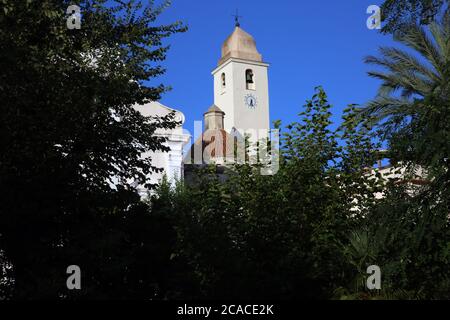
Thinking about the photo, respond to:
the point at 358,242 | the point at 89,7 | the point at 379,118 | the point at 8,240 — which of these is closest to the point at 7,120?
the point at 8,240

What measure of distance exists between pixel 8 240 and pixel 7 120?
1.84 meters

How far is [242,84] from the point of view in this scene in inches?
2219

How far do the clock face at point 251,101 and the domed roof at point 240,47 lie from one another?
4.02 m

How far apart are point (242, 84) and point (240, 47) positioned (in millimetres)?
4117

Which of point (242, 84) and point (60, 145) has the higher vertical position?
point (242, 84)

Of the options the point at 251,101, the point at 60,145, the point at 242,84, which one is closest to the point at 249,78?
the point at 242,84

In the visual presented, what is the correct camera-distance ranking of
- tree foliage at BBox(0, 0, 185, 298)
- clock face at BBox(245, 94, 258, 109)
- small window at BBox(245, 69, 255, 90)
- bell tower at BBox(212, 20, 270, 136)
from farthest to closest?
small window at BBox(245, 69, 255, 90) → clock face at BBox(245, 94, 258, 109) → bell tower at BBox(212, 20, 270, 136) → tree foliage at BBox(0, 0, 185, 298)

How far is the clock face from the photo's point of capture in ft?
181

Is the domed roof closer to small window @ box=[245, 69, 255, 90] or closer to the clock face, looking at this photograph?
small window @ box=[245, 69, 255, 90]

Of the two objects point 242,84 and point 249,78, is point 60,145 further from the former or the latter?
point 249,78

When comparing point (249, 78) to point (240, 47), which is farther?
point (240, 47)

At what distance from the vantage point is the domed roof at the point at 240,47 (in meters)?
57.4

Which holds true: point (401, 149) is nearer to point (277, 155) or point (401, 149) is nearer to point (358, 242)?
point (358, 242)

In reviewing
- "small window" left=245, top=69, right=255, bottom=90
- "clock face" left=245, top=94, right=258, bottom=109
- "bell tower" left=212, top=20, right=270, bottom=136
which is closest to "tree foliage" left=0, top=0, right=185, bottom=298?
"bell tower" left=212, top=20, right=270, bottom=136
